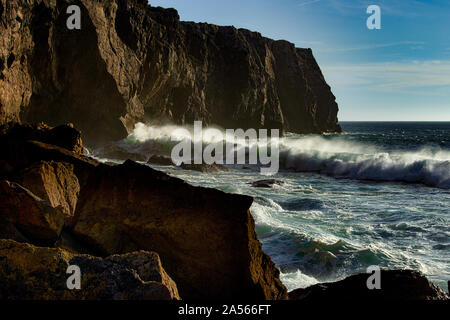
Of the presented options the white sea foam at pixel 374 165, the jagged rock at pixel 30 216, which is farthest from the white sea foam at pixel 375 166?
the jagged rock at pixel 30 216

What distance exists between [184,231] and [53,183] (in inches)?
93.2

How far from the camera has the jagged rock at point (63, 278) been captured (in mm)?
2658

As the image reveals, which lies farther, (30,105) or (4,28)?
(30,105)

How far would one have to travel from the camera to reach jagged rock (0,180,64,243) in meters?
4.14

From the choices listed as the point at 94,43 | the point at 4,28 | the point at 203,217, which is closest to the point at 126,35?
the point at 94,43

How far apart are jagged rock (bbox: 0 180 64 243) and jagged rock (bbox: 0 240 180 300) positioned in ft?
4.24

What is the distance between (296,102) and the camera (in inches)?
3054

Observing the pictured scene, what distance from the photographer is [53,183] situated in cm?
574

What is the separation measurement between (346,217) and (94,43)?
Result: 24.3 meters

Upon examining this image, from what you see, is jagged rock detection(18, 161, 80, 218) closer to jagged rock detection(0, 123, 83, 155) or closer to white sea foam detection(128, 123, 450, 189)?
jagged rock detection(0, 123, 83, 155)

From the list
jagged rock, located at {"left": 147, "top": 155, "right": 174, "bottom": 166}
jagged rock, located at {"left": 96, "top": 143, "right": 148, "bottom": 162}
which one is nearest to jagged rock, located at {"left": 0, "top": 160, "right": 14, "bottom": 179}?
jagged rock, located at {"left": 147, "top": 155, "right": 174, "bottom": 166}

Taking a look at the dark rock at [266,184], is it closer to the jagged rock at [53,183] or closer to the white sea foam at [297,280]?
the white sea foam at [297,280]
